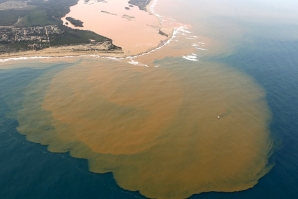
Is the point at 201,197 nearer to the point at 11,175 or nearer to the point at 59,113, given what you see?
the point at 11,175

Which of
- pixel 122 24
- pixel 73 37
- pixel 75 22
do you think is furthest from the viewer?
pixel 122 24

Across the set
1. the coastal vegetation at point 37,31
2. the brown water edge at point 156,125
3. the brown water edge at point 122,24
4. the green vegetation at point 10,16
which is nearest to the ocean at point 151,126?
the brown water edge at point 156,125

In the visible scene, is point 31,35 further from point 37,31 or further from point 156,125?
point 156,125

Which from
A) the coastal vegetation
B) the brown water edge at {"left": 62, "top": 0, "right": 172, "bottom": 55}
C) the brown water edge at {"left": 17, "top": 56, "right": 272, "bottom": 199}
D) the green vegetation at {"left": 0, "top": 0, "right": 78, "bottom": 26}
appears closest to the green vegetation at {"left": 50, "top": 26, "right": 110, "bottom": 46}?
the coastal vegetation

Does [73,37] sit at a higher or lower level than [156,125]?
higher

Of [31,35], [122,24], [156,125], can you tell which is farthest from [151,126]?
[122,24]

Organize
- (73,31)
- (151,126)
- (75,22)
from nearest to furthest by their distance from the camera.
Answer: (151,126), (73,31), (75,22)

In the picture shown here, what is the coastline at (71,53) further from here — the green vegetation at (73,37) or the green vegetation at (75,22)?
the green vegetation at (75,22)
